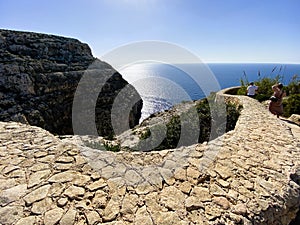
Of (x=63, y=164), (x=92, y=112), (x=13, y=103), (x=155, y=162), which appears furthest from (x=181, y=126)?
(x=13, y=103)

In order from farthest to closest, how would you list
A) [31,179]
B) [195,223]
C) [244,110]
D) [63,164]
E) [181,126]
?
[244,110] → [181,126] → [63,164] → [31,179] → [195,223]

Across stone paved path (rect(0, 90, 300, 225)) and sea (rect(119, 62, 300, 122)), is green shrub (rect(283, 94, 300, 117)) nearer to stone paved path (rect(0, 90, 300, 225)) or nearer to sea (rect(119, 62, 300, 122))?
sea (rect(119, 62, 300, 122))

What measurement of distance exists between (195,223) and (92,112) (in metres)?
13.9

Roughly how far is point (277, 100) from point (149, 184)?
7157mm

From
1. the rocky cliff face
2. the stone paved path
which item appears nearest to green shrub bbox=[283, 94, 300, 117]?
the stone paved path

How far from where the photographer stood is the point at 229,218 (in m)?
2.52

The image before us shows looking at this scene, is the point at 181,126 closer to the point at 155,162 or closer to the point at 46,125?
the point at 155,162

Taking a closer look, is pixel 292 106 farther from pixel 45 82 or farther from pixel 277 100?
pixel 45 82

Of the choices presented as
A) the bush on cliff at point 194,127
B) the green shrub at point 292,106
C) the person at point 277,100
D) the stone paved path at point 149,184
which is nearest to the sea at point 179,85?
the bush on cliff at point 194,127

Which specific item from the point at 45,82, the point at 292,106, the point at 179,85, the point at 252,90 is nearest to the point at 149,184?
the point at 292,106

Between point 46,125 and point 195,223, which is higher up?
point 195,223

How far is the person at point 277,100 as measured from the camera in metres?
7.52

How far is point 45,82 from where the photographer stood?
15.2 metres

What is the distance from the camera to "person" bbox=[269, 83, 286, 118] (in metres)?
7.52
